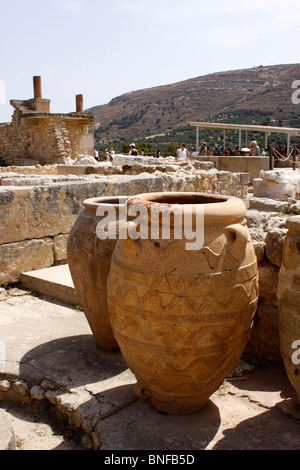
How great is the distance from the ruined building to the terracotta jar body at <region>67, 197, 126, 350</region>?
1738 centimetres

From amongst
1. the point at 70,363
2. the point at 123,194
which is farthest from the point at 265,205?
the point at 70,363

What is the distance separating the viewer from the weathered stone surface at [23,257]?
475 cm

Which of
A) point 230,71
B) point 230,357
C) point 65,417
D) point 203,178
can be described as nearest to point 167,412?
point 230,357

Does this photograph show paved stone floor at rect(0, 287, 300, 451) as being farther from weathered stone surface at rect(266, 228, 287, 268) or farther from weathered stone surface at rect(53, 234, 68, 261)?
weathered stone surface at rect(53, 234, 68, 261)

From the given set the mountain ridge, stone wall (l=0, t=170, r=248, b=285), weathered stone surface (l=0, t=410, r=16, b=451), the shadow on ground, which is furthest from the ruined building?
the mountain ridge

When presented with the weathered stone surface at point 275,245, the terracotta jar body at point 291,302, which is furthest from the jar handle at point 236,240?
the weathered stone surface at point 275,245

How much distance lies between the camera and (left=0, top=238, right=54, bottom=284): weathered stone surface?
15.6 feet

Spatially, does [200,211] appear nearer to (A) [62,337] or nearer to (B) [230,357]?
(B) [230,357]

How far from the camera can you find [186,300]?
207 cm

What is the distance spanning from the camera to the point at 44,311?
4188 mm

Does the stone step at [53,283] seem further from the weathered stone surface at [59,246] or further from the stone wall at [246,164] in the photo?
the stone wall at [246,164]

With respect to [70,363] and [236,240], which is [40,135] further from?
[236,240]

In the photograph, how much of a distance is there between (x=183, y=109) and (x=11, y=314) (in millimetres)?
62973

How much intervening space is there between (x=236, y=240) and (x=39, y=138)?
64.0 feet
